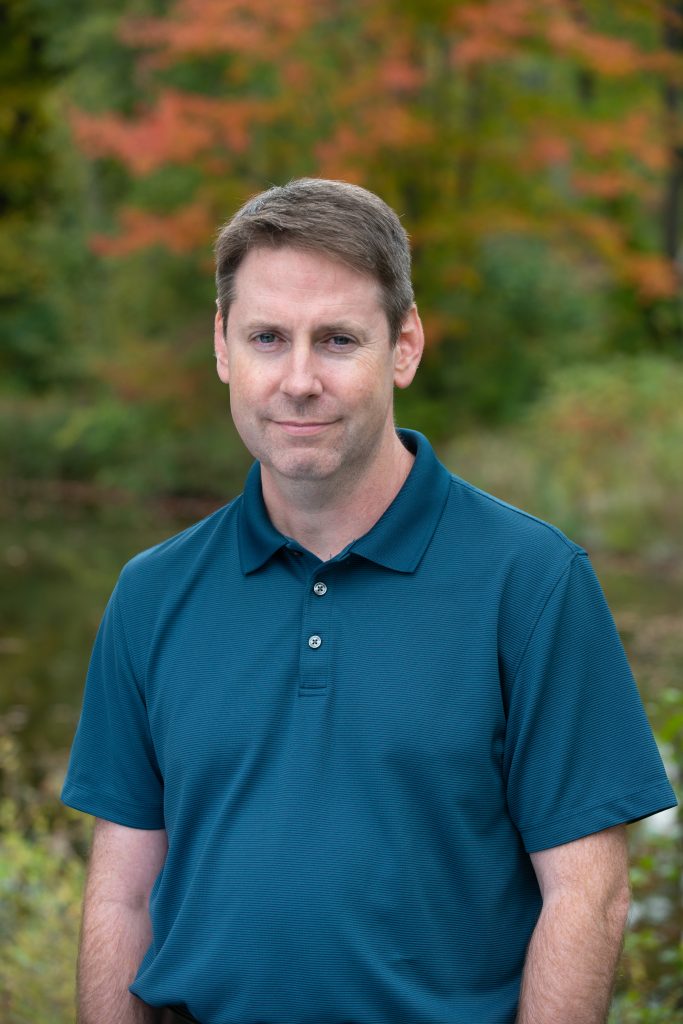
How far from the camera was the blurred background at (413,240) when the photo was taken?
1476cm

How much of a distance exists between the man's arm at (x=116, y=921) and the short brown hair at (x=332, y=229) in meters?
0.93

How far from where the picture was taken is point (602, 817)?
2.01 m

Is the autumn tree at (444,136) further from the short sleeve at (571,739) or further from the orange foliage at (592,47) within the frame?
the short sleeve at (571,739)

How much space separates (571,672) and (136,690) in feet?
2.32

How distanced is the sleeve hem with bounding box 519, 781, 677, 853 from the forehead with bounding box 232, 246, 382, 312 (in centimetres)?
79

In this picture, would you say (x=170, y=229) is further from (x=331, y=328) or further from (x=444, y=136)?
A: (x=331, y=328)

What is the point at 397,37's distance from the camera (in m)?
16.6

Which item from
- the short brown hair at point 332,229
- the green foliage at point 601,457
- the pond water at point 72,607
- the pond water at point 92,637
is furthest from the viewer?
the green foliage at point 601,457

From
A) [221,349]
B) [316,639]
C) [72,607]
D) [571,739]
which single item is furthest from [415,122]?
[571,739]

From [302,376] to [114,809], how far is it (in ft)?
2.53

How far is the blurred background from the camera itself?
1476 cm

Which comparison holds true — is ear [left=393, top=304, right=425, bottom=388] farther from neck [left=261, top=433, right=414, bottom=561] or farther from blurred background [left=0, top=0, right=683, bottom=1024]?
blurred background [left=0, top=0, right=683, bottom=1024]

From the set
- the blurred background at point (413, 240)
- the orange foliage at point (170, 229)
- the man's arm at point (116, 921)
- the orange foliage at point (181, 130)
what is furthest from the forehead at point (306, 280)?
the orange foliage at point (170, 229)

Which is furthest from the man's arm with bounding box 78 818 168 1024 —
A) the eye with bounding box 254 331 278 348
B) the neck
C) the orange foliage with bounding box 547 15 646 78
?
the orange foliage with bounding box 547 15 646 78
